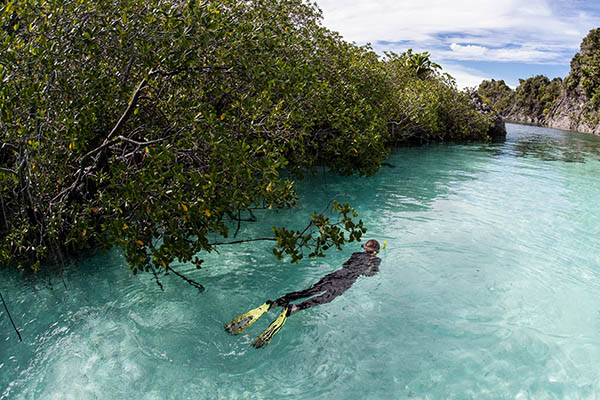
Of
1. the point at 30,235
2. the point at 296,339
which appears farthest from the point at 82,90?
the point at 296,339

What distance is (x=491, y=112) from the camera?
41.8 m

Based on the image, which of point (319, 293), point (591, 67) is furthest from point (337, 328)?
point (591, 67)

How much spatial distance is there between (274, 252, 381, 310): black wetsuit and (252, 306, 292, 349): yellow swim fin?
1.25 ft

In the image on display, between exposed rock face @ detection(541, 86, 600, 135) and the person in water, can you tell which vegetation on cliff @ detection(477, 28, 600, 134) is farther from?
the person in water

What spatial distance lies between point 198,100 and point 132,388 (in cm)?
458

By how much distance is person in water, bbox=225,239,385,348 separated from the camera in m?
6.16

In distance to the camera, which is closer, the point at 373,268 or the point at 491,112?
the point at 373,268

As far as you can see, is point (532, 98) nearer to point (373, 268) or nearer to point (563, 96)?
point (563, 96)

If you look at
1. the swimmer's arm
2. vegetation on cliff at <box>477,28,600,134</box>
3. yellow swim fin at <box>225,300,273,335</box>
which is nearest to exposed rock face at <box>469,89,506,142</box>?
vegetation on cliff at <box>477,28,600,134</box>

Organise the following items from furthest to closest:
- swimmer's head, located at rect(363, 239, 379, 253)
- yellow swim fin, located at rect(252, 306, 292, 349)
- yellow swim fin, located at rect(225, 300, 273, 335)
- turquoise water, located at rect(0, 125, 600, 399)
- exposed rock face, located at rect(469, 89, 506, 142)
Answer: exposed rock face, located at rect(469, 89, 506, 142), swimmer's head, located at rect(363, 239, 379, 253), yellow swim fin, located at rect(225, 300, 273, 335), yellow swim fin, located at rect(252, 306, 292, 349), turquoise water, located at rect(0, 125, 600, 399)

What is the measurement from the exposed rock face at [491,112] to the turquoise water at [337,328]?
1320 inches

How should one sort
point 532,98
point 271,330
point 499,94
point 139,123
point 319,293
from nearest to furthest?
point 271,330 < point 319,293 < point 139,123 < point 532,98 < point 499,94

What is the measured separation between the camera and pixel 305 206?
1296 centimetres

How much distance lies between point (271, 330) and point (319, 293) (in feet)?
5.22
